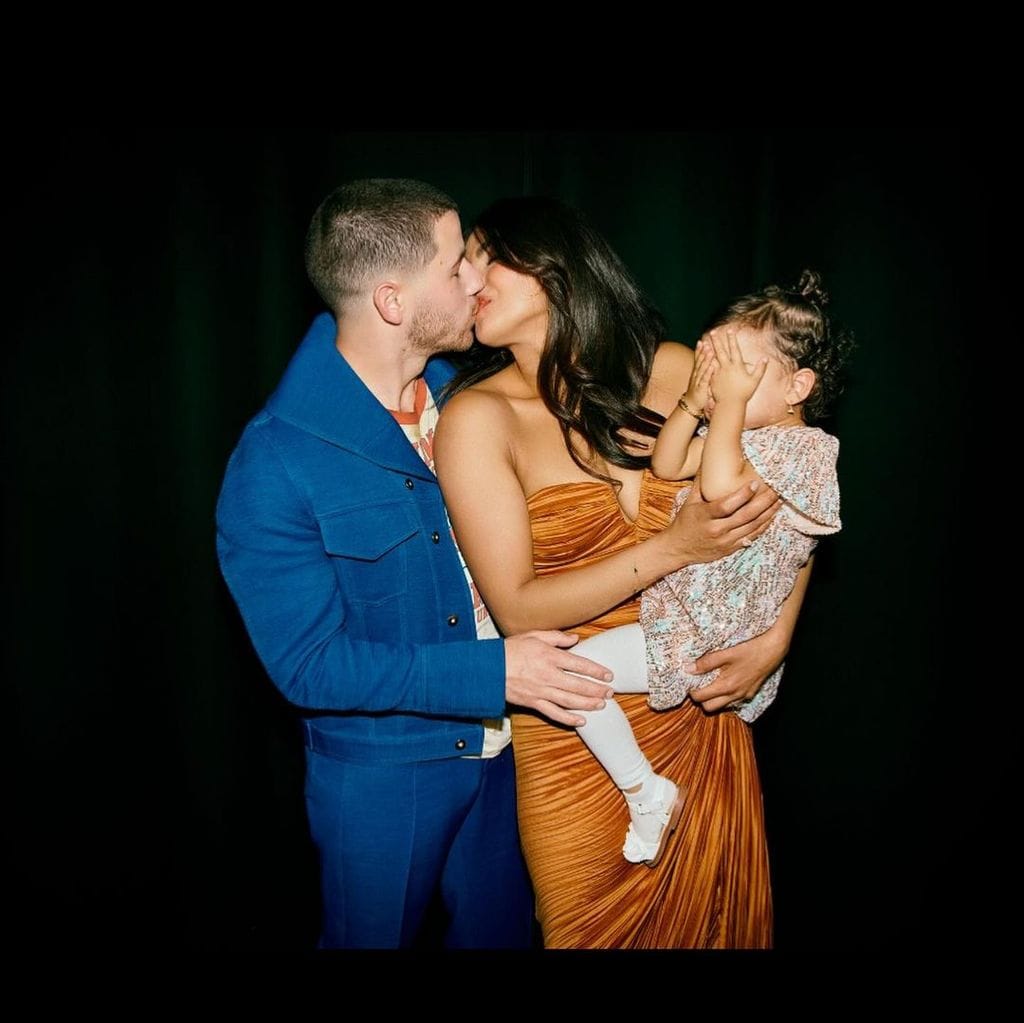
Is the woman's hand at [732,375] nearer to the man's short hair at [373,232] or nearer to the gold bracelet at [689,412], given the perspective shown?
the gold bracelet at [689,412]

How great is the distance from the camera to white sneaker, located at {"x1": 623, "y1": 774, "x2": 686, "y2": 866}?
62.6 inches

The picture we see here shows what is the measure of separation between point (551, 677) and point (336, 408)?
1.91 feet

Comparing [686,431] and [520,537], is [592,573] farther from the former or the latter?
[686,431]

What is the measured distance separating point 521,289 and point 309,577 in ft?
2.15

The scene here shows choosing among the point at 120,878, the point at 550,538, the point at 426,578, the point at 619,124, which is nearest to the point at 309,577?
the point at 426,578

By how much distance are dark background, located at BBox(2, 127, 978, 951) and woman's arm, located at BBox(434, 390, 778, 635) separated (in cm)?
88

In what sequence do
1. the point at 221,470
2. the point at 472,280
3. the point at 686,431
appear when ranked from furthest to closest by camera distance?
the point at 221,470 → the point at 472,280 → the point at 686,431

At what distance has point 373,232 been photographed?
1595 mm

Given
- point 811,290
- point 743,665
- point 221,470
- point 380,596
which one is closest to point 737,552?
point 743,665

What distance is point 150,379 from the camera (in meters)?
2.24

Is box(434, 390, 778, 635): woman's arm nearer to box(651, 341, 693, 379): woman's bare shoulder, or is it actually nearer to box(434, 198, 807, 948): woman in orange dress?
box(434, 198, 807, 948): woman in orange dress

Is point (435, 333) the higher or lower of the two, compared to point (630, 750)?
higher

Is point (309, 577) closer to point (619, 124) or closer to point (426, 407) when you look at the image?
point (426, 407)

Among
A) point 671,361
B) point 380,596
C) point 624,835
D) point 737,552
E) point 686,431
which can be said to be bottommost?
point 624,835
